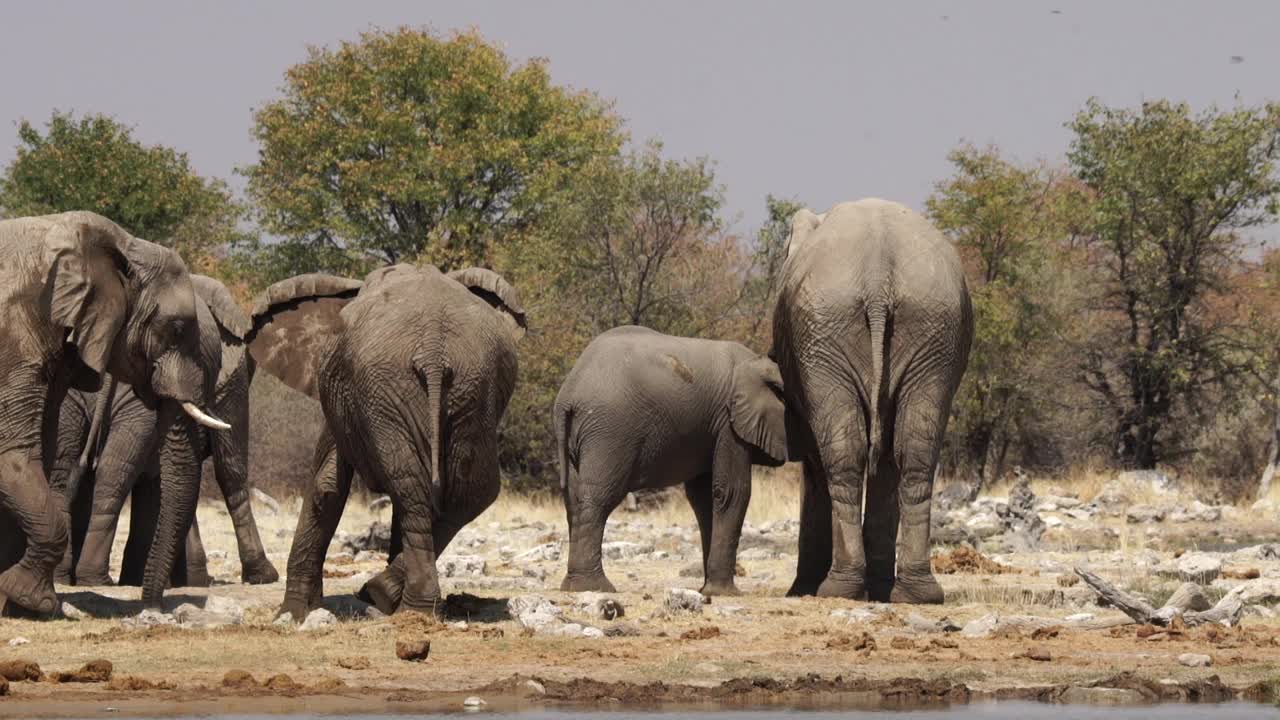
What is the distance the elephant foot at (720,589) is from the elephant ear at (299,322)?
12.9 feet

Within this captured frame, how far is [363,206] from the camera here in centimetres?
4519

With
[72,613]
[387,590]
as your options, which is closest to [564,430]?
[387,590]

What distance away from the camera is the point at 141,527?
18.6 m

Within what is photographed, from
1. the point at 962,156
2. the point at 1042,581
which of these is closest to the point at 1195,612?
the point at 1042,581

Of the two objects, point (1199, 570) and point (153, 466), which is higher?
point (153, 466)

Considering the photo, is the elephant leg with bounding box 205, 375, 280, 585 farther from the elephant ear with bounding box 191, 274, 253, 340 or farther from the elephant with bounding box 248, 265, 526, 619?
the elephant with bounding box 248, 265, 526, 619

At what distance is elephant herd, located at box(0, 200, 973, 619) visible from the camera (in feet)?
43.0

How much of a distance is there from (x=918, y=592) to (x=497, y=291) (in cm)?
409

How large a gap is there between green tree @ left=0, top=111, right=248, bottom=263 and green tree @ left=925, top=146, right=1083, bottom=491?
1684cm

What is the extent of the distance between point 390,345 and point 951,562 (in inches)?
306

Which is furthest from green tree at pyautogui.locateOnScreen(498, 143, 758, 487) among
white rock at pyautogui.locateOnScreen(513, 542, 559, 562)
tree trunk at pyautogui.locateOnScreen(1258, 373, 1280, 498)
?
white rock at pyautogui.locateOnScreen(513, 542, 559, 562)

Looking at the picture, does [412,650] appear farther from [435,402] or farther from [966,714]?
[966,714]

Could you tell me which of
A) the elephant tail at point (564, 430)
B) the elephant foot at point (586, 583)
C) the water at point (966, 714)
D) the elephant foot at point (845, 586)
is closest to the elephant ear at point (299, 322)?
the elephant foot at point (586, 583)

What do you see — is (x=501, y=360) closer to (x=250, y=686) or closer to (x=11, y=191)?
(x=250, y=686)
